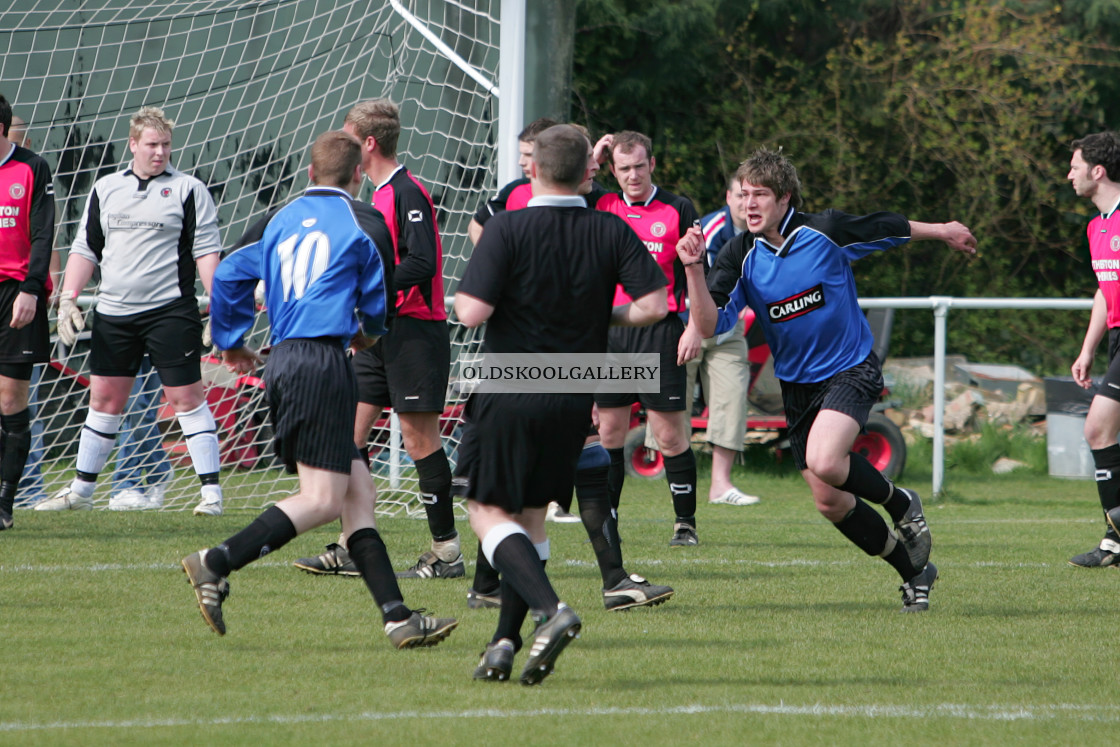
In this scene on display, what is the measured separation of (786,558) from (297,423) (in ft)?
10.4

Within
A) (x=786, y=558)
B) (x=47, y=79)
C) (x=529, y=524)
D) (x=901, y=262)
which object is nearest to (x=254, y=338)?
(x=47, y=79)

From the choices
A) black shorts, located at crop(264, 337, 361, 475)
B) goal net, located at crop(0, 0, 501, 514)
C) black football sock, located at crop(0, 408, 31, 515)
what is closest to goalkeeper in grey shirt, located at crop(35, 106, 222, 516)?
black football sock, located at crop(0, 408, 31, 515)

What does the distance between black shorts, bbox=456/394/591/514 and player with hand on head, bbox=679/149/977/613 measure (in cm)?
140

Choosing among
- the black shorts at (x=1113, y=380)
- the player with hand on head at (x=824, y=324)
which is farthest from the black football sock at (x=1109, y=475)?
the player with hand on head at (x=824, y=324)

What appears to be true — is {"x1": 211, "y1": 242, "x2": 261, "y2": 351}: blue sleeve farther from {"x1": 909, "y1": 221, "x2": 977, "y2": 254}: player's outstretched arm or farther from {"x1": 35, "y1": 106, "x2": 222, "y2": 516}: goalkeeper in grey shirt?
{"x1": 35, "y1": 106, "x2": 222, "y2": 516}: goalkeeper in grey shirt

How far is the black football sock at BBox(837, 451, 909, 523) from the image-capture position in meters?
5.00

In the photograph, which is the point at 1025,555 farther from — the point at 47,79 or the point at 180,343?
the point at 47,79

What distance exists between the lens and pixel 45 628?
443 centimetres

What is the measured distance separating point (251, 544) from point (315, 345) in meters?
0.66

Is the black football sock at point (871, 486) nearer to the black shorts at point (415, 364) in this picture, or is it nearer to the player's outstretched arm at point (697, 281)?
the player's outstretched arm at point (697, 281)

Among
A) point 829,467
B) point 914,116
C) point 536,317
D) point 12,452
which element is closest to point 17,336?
point 12,452

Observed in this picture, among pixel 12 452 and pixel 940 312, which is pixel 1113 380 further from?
pixel 12 452

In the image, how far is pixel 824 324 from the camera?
5.13 m

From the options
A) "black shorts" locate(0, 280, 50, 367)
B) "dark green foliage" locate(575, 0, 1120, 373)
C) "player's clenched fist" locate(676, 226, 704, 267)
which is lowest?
"black shorts" locate(0, 280, 50, 367)
